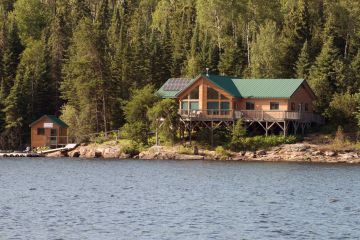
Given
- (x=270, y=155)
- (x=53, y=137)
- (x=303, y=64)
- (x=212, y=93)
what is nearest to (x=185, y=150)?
(x=212, y=93)

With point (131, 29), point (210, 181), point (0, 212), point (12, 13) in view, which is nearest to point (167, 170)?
point (210, 181)

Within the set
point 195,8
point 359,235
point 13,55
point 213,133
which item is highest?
point 195,8

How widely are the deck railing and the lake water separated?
10.3 metres

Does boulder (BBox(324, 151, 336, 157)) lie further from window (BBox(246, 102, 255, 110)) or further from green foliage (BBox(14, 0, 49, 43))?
green foliage (BBox(14, 0, 49, 43))

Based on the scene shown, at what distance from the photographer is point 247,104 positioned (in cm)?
7806

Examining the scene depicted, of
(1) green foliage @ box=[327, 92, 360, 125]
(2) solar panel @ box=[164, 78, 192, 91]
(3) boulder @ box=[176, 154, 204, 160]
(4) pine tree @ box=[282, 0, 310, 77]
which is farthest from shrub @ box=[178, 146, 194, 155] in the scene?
(4) pine tree @ box=[282, 0, 310, 77]

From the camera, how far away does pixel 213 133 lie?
2990 inches

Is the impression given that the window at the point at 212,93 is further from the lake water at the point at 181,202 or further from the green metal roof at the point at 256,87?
the lake water at the point at 181,202

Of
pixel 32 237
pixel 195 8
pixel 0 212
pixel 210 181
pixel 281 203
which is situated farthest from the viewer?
pixel 195 8

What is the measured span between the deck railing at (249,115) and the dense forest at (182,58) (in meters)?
4.15

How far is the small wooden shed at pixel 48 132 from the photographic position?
3408 inches

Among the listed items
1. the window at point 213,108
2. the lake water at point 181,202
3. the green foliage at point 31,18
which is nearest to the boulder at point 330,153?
the lake water at point 181,202

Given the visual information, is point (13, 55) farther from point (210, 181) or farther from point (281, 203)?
point (281, 203)

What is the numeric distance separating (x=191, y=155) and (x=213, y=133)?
12.1 feet
